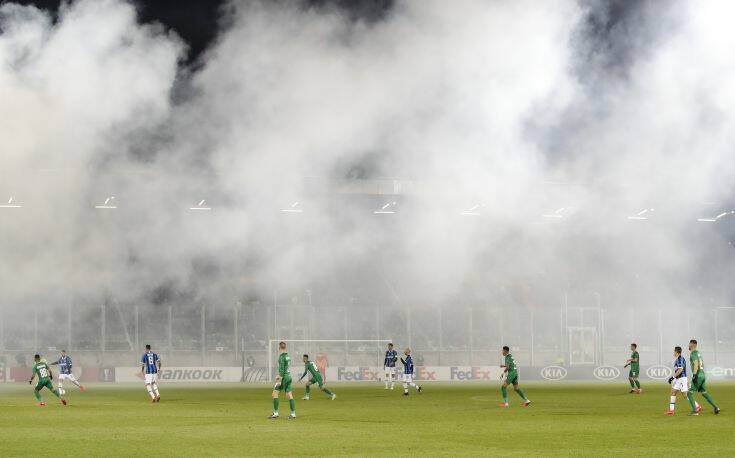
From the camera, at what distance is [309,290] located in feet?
191

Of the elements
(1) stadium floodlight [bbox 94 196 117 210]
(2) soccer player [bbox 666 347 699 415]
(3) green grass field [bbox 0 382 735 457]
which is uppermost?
(1) stadium floodlight [bbox 94 196 117 210]

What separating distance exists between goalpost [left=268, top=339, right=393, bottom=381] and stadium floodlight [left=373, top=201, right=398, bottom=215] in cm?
713

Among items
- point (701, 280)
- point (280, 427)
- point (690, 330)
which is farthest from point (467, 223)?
point (280, 427)

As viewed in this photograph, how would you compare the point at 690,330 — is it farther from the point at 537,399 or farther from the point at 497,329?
the point at 537,399

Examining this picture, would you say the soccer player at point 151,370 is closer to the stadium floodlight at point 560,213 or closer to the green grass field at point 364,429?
the green grass field at point 364,429

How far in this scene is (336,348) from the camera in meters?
56.6

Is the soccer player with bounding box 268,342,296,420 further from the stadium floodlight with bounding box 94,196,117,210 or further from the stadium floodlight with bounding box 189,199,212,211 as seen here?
the stadium floodlight with bounding box 189,199,212,211

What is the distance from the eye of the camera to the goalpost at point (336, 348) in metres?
55.1

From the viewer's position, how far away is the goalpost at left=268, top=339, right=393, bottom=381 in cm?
5506

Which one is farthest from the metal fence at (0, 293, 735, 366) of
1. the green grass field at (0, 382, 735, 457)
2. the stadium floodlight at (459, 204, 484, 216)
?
the green grass field at (0, 382, 735, 457)

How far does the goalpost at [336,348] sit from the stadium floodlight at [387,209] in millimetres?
7128

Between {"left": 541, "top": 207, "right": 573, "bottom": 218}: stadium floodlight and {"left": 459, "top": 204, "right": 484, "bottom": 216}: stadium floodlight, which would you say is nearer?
{"left": 459, "top": 204, "right": 484, "bottom": 216}: stadium floodlight

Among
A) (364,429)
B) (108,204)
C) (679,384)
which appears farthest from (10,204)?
(679,384)

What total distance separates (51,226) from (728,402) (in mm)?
28030
